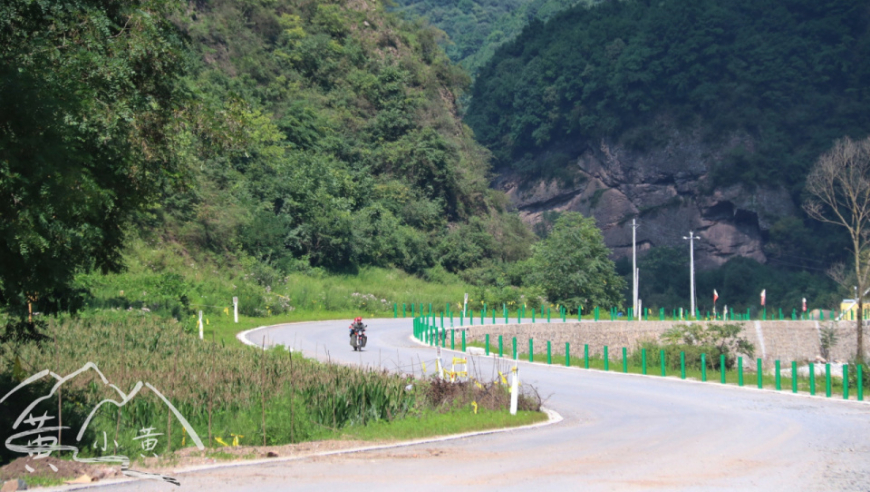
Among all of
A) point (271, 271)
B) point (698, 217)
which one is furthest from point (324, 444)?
point (698, 217)

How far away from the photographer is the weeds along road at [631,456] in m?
9.68

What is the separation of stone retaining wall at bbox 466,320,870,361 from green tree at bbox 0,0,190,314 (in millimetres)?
17058

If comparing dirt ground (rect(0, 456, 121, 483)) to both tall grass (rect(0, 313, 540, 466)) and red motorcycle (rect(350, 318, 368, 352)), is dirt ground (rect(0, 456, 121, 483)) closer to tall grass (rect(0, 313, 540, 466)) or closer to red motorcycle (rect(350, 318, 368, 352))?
tall grass (rect(0, 313, 540, 466))

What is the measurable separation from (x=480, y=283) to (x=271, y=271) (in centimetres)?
1939

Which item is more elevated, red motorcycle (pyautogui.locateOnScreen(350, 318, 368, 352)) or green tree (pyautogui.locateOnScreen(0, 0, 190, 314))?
green tree (pyautogui.locateOnScreen(0, 0, 190, 314))

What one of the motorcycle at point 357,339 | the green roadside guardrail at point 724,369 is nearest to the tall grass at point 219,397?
the green roadside guardrail at point 724,369

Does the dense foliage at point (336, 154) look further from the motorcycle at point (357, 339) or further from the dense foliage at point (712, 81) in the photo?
the dense foliage at point (712, 81)

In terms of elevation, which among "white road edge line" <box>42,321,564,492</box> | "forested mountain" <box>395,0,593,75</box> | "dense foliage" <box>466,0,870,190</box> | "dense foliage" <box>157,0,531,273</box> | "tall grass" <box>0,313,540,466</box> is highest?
"forested mountain" <box>395,0,593,75</box>

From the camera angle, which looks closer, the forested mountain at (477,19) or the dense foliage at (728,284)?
the dense foliage at (728,284)

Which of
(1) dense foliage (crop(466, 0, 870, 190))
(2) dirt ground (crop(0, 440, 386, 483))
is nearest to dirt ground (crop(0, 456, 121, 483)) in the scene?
(2) dirt ground (crop(0, 440, 386, 483))

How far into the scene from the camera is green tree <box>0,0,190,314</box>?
9.59 meters

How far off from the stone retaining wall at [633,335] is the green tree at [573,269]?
38.8 feet

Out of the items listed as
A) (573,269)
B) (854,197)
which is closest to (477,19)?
(573,269)

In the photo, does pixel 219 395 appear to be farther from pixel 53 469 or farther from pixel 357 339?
pixel 357 339
